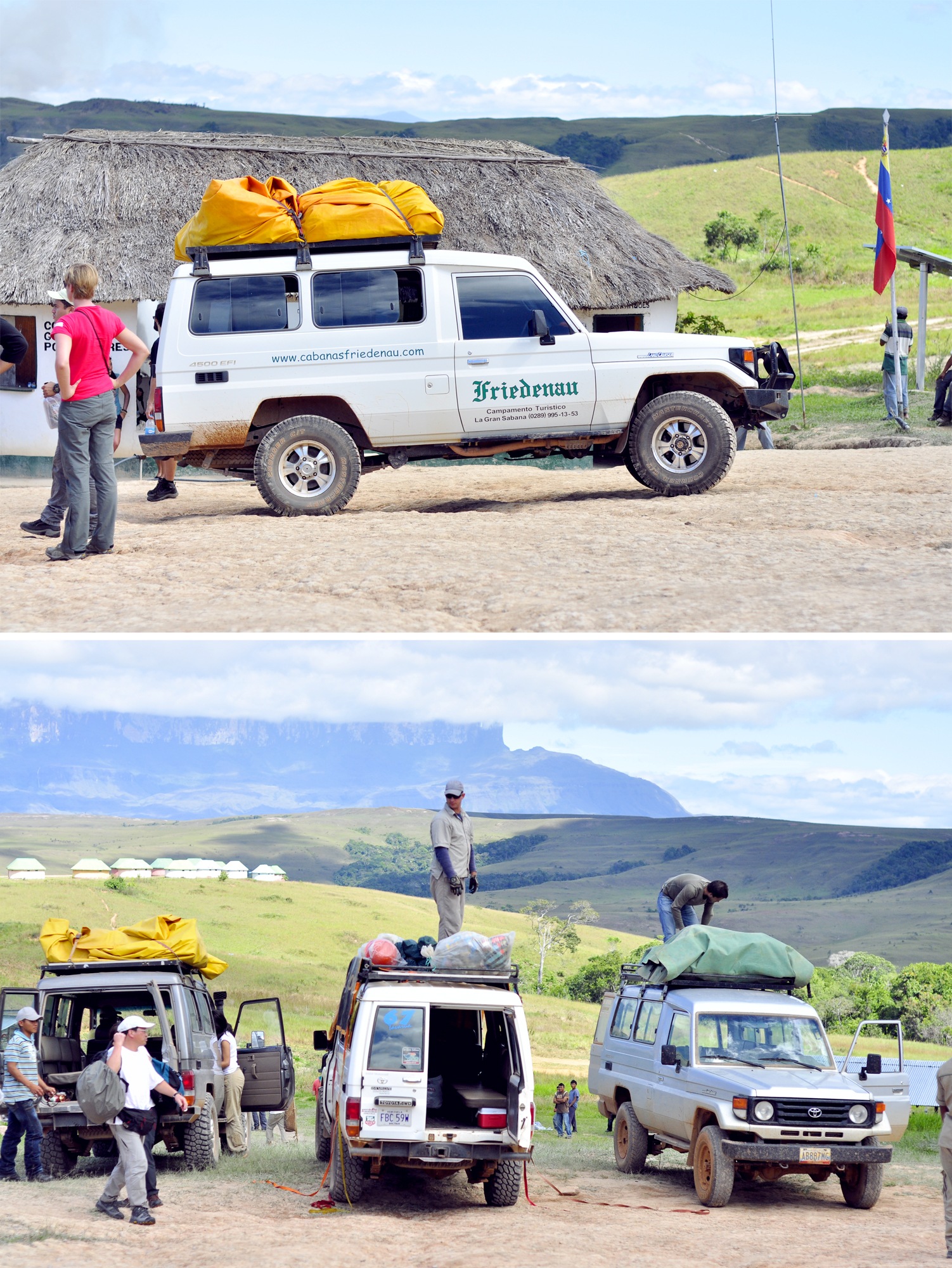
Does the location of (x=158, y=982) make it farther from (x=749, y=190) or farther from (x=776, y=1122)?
(x=749, y=190)

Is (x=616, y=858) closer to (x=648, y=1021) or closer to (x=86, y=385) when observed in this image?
(x=648, y=1021)

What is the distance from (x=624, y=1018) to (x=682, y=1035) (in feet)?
4.33

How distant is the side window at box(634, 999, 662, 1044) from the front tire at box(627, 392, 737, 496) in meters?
5.35

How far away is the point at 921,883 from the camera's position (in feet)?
382

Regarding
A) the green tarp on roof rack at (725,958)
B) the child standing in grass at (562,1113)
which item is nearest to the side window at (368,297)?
the green tarp on roof rack at (725,958)

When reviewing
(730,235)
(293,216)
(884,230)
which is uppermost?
(730,235)

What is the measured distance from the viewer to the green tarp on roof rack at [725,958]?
9.70 metres

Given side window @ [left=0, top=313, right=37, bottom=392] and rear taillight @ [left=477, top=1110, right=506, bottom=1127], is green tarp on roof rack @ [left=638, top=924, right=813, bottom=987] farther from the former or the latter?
side window @ [left=0, top=313, right=37, bottom=392]

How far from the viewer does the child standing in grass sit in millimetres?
17781

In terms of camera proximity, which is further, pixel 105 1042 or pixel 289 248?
pixel 289 248

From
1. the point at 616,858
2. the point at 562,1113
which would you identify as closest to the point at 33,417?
the point at 562,1113

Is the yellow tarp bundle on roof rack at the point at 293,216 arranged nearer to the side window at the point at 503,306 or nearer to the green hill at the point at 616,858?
the side window at the point at 503,306

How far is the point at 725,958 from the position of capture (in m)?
9.77

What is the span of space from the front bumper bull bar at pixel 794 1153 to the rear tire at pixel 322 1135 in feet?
9.30
